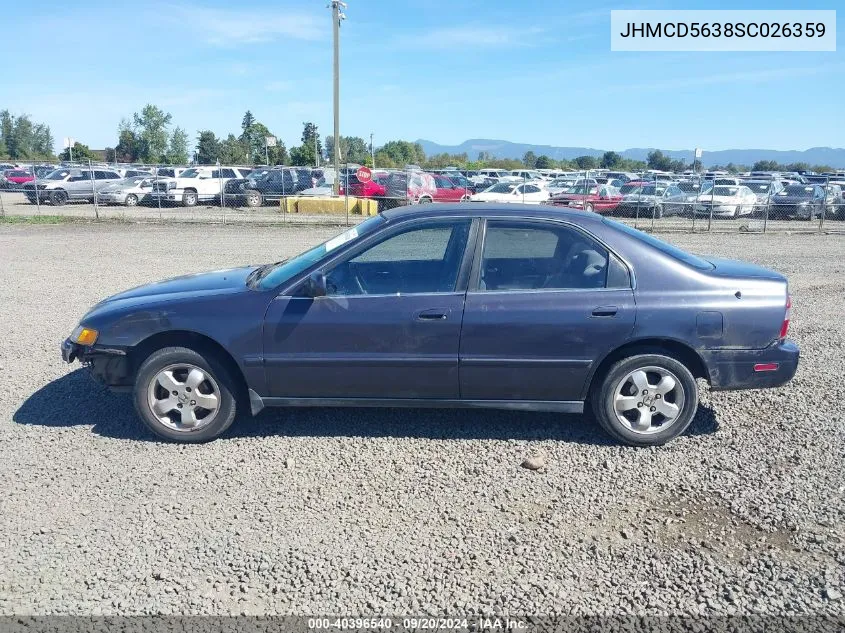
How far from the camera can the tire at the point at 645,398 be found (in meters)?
4.76

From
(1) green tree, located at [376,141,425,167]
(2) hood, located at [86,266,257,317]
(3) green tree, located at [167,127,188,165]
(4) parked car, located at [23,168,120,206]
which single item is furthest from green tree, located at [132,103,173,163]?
(2) hood, located at [86,266,257,317]

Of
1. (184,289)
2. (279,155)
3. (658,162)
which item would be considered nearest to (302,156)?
(279,155)

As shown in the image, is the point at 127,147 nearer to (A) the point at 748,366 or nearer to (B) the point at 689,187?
(B) the point at 689,187

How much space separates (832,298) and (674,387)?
683 centimetres

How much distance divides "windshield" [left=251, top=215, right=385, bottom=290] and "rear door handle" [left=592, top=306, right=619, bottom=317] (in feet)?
5.27

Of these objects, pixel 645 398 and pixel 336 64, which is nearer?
pixel 645 398

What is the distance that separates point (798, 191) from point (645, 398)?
2730 cm

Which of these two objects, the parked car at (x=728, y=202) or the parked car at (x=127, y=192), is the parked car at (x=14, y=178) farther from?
the parked car at (x=728, y=202)

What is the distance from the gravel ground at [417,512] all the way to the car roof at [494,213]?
5.00 ft

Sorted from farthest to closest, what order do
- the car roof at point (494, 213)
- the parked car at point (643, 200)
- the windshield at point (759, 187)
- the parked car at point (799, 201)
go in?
the windshield at point (759, 187) → the parked car at point (799, 201) → the parked car at point (643, 200) → the car roof at point (494, 213)

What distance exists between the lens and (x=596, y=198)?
25625 mm

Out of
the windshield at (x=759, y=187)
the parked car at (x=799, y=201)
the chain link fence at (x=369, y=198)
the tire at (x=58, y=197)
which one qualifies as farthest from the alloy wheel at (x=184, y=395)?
the windshield at (x=759, y=187)

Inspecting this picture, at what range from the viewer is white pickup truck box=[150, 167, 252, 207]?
28.2 m

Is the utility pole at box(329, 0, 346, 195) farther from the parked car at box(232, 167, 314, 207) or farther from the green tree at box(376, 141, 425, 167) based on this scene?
the green tree at box(376, 141, 425, 167)
